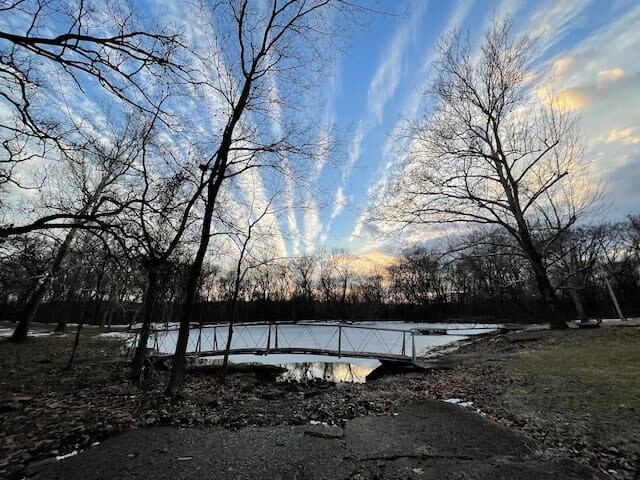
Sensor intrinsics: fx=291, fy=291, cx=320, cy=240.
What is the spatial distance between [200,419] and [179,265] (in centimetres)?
474

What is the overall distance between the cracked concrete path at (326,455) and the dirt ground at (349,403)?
1.00 feet

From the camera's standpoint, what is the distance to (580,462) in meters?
2.88

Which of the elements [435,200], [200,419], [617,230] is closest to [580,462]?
[200,419]

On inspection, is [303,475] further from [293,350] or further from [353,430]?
[293,350]

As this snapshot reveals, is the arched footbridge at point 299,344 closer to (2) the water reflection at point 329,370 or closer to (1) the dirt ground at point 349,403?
(2) the water reflection at point 329,370

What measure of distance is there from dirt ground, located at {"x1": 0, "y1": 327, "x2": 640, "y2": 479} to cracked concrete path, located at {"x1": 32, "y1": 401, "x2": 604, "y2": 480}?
305 mm

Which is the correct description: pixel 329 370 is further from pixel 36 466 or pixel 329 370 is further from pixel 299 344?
pixel 36 466

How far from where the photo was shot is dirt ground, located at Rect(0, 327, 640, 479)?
130 inches

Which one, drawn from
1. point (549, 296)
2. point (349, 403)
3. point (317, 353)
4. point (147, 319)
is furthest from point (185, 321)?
point (549, 296)

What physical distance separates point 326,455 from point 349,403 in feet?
7.57

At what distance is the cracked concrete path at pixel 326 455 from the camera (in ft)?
9.16

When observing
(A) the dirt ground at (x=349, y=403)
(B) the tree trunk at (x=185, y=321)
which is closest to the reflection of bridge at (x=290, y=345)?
(A) the dirt ground at (x=349, y=403)

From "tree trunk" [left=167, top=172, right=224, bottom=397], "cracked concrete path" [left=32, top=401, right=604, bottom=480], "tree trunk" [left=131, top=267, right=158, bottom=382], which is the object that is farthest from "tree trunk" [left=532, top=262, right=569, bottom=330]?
"tree trunk" [left=131, top=267, right=158, bottom=382]

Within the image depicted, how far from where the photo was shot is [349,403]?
5.39m
